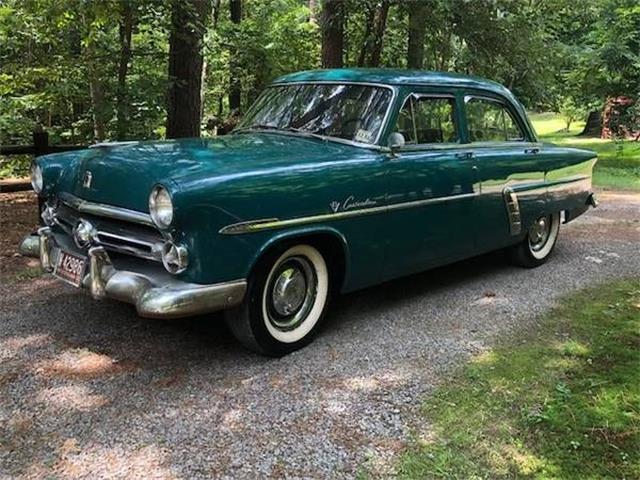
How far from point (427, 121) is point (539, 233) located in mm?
2178

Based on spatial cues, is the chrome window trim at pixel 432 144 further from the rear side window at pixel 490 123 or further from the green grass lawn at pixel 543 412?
the green grass lawn at pixel 543 412

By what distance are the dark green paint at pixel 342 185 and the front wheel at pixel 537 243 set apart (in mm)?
315

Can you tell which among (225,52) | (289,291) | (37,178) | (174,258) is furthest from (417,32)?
(174,258)

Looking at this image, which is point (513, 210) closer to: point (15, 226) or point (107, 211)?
point (107, 211)

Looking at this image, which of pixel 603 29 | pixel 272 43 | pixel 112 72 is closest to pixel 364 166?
pixel 112 72

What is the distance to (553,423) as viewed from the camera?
3174 mm

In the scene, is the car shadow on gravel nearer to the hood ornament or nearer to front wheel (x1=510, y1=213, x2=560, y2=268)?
the hood ornament

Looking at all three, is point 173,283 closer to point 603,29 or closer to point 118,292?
point 118,292

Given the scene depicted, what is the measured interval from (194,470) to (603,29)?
17.2 metres

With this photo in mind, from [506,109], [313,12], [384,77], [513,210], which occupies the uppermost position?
[313,12]

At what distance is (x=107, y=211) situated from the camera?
3.71 m

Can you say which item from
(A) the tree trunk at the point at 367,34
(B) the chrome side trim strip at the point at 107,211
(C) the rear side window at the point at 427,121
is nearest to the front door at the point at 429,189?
(C) the rear side window at the point at 427,121

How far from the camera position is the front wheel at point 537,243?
6.14 metres

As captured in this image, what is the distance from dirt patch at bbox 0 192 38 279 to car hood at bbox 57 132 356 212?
6.07ft
